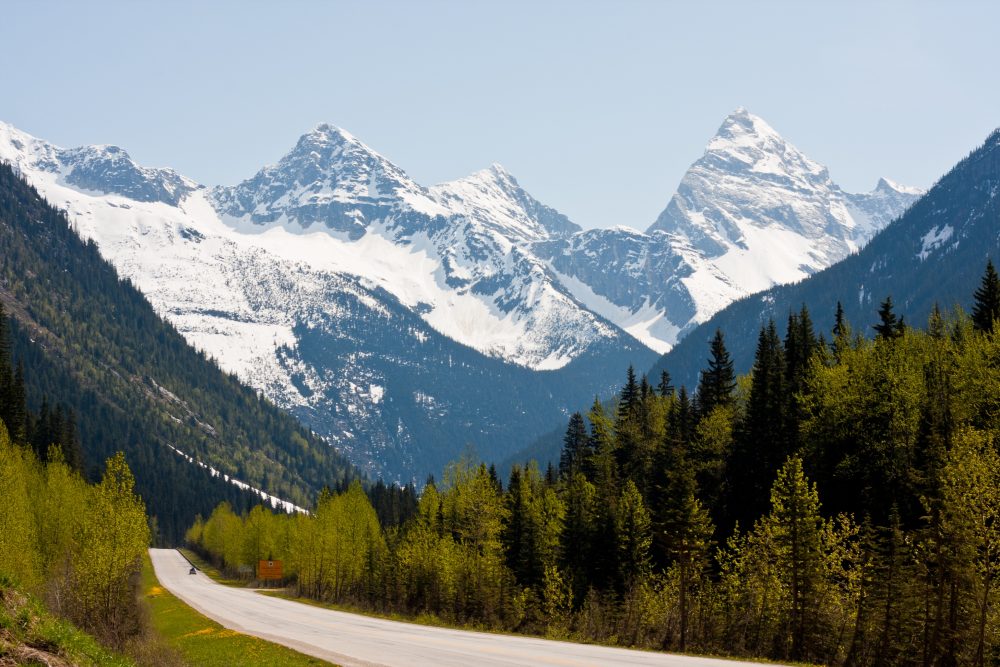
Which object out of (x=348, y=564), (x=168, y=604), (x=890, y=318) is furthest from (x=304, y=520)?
A: (x=890, y=318)

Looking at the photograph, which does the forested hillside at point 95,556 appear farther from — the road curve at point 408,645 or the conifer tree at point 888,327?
the conifer tree at point 888,327

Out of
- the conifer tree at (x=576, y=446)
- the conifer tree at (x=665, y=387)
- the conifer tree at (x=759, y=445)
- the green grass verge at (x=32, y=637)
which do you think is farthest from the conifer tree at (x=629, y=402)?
the green grass verge at (x=32, y=637)

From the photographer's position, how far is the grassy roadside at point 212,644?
46.0 metres

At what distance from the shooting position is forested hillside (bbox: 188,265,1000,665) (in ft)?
154

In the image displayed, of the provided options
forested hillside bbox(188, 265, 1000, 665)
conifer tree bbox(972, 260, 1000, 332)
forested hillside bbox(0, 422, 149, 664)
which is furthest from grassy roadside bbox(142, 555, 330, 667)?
conifer tree bbox(972, 260, 1000, 332)

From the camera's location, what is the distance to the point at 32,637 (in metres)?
24.0

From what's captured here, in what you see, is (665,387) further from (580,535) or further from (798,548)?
(798,548)

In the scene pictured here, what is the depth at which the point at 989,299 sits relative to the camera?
89688mm

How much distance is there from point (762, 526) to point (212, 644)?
34779mm

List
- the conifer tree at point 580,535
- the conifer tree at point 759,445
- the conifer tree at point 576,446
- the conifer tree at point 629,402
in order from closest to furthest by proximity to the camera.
→ 1. the conifer tree at point 580,535
2. the conifer tree at point 759,445
3. the conifer tree at point 629,402
4. the conifer tree at point 576,446

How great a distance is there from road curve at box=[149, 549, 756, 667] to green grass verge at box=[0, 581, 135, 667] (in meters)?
15.8

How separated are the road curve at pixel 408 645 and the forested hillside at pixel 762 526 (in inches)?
414

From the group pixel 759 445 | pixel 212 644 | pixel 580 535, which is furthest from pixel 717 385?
pixel 212 644

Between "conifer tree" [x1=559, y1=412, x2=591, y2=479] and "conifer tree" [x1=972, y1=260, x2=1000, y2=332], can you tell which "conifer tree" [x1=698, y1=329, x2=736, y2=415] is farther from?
"conifer tree" [x1=972, y1=260, x2=1000, y2=332]
